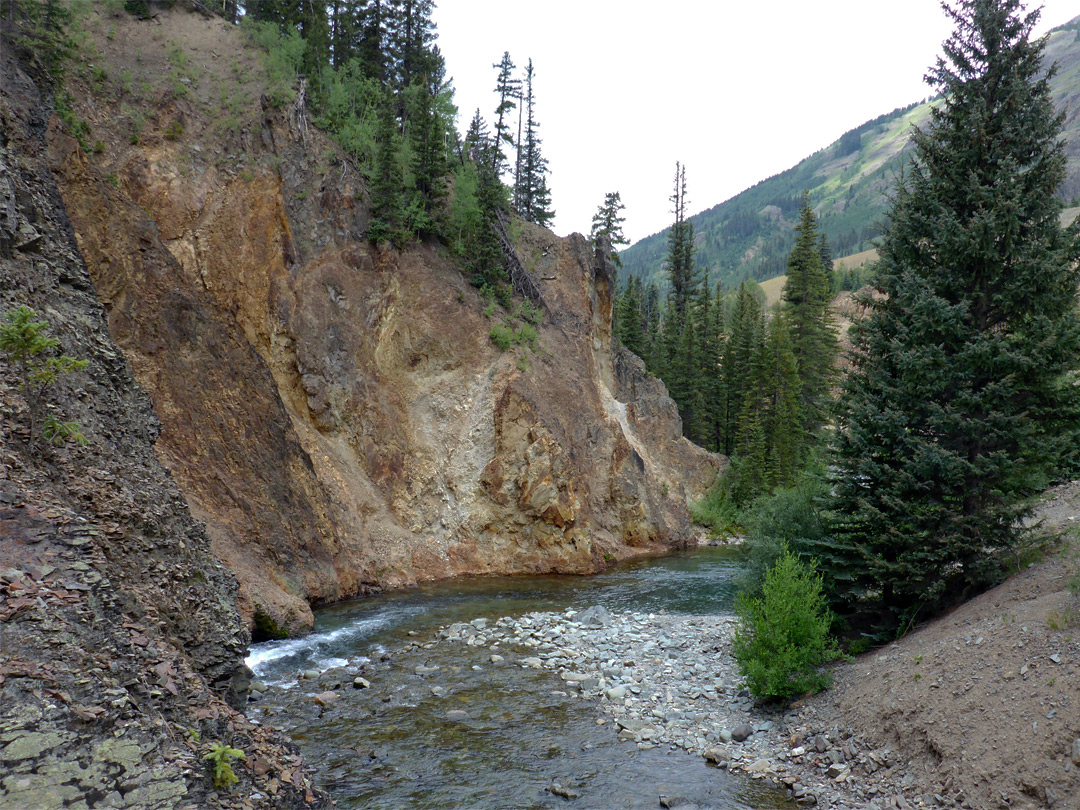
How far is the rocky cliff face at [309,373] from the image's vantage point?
1550 cm

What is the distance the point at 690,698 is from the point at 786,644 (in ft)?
6.88

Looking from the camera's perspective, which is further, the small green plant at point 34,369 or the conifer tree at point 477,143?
the conifer tree at point 477,143

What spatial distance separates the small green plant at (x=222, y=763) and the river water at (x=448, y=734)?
3.02m

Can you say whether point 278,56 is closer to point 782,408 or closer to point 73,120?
point 73,120

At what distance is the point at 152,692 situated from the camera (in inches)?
220

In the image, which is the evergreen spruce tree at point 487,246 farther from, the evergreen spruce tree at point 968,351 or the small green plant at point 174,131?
the evergreen spruce tree at point 968,351

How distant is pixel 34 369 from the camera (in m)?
7.75

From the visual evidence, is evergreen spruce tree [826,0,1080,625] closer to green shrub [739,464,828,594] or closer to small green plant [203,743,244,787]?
green shrub [739,464,828,594]

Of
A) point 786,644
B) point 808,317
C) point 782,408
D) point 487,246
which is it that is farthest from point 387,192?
point 808,317

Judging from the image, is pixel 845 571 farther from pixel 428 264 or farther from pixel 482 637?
pixel 428 264

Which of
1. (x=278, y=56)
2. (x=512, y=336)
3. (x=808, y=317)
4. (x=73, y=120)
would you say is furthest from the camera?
(x=808, y=317)

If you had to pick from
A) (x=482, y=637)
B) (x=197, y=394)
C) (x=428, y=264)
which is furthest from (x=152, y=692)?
(x=428, y=264)

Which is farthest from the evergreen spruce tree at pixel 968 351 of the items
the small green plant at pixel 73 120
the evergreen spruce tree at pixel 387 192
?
the small green plant at pixel 73 120

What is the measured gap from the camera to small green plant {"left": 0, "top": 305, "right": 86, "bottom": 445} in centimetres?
731
